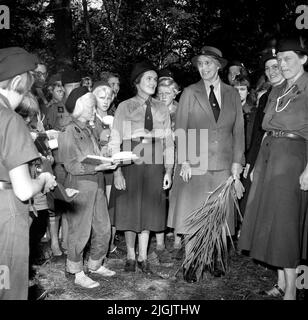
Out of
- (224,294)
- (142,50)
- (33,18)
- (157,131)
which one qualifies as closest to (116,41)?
(142,50)

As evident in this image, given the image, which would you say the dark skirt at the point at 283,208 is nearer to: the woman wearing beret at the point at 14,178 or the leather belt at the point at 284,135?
the leather belt at the point at 284,135

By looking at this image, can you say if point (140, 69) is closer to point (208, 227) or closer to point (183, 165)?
point (183, 165)

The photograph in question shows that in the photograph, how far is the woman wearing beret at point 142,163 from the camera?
4.26 metres

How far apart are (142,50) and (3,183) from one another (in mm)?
13337

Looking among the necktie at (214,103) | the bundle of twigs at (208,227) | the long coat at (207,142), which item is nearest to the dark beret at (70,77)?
the long coat at (207,142)

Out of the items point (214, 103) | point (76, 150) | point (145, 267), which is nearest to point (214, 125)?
point (214, 103)

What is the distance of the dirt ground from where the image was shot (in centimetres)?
380

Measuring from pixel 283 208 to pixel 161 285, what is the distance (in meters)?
1.54

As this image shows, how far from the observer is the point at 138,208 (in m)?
4.33

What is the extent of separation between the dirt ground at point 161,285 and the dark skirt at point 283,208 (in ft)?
1.98

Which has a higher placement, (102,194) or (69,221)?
(102,194)

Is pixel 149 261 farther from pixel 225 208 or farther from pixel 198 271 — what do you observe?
pixel 225 208

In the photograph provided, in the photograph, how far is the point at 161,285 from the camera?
4047 mm

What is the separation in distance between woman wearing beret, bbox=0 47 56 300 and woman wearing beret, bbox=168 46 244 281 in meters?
2.11
